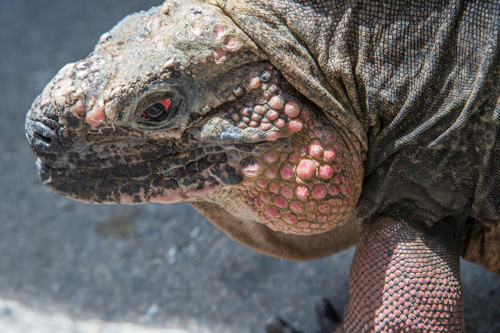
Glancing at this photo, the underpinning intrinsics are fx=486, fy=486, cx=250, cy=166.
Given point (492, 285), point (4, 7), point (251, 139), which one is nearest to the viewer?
point (251, 139)

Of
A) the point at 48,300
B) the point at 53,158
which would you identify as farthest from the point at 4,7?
the point at 53,158

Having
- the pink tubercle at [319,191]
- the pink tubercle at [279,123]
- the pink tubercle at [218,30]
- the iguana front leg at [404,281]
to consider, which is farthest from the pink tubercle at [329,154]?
the pink tubercle at [218,30]

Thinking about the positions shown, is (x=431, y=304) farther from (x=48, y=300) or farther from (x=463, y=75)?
(x=48, y=300)

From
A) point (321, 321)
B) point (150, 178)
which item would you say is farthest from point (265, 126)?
point (321, 321)

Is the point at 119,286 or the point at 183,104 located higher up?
the point at 183,104

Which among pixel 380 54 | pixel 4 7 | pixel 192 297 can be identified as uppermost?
pixel 380 54

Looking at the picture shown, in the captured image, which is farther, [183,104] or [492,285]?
[492,285]

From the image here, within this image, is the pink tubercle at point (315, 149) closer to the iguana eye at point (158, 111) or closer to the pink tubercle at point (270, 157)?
the pink tubercle at point (270, 157)

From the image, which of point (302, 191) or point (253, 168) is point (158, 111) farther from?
point (302, 191)
